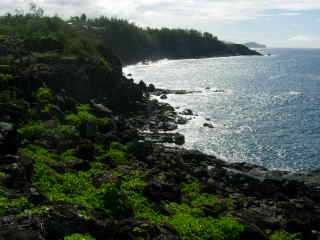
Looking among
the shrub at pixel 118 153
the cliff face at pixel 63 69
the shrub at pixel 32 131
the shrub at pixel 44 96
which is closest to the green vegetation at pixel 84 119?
the shrub at pixel 44 96

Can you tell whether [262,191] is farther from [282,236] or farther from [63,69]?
[63,69]

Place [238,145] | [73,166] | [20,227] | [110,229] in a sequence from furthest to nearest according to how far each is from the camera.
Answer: [238,145]
[73,166]
[110,229]
[20,227]

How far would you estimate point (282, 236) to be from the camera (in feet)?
92.7

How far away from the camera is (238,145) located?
6525 centimetres

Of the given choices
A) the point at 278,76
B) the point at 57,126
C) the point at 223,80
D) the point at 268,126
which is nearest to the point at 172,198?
the point at 57,126

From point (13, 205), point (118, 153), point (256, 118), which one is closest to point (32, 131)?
point (118, 153)

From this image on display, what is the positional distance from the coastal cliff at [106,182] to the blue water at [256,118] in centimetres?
588

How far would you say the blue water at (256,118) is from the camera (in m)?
61.1

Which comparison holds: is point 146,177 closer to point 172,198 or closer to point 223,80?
point 172,198

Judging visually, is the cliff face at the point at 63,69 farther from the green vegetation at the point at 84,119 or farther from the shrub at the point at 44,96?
the green vegetation at the point at 84,119

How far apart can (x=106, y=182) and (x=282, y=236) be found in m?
12.9

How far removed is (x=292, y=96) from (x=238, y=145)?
2101 inches

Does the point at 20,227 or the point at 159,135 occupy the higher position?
the point at 20,227

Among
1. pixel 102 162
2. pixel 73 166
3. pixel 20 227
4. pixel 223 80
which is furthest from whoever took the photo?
pixel 223 80
